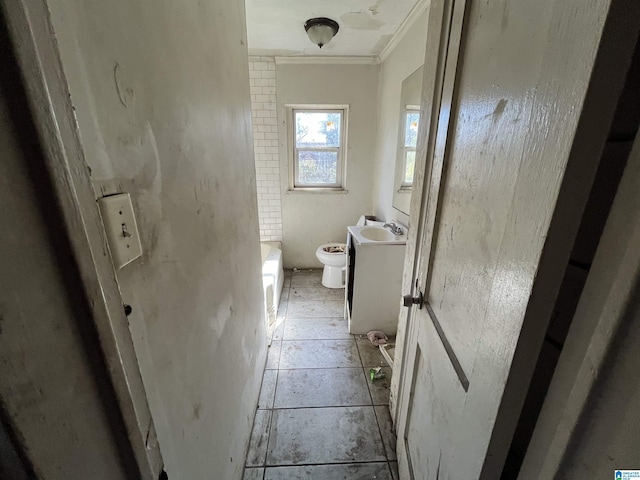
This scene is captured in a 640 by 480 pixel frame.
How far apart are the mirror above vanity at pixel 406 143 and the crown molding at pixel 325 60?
2.83ft

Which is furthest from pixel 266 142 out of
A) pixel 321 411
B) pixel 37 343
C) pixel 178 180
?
pixel 37 343

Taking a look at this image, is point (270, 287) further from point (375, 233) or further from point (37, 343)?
point (37, 343)

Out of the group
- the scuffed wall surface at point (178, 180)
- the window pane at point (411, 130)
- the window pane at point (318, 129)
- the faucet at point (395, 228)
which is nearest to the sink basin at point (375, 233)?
the faucet at point (395, 228)

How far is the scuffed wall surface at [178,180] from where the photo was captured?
46 centimetres

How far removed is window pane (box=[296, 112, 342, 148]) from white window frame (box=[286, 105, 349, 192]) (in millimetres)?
36

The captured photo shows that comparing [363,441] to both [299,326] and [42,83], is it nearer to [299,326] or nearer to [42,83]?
[299,326]

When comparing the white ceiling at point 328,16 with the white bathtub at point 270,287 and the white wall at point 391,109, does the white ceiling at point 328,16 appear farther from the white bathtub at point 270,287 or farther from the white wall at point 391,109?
the white bathtub at point 270,287

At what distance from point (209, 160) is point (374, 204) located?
2559 mm

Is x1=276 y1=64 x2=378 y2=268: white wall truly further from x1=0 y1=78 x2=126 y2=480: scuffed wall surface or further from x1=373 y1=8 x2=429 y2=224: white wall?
x1=0 y1=78 x2=126 y2=480: scuffed wall surface

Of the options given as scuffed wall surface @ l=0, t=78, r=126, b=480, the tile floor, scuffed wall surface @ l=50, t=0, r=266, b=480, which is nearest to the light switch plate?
Answer: scuffed wall surface @ l=50, t=0, r=266, b=480

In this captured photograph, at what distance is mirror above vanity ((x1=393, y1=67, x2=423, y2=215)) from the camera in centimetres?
215

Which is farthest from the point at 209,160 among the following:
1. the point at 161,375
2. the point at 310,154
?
the point at 310,154

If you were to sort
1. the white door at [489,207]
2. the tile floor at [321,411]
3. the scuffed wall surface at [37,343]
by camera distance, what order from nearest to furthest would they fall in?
the scuffed wall surface at [37,343] → the white door at [489,207] → the tile floor at [321,411]

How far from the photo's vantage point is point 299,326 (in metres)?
2.38
